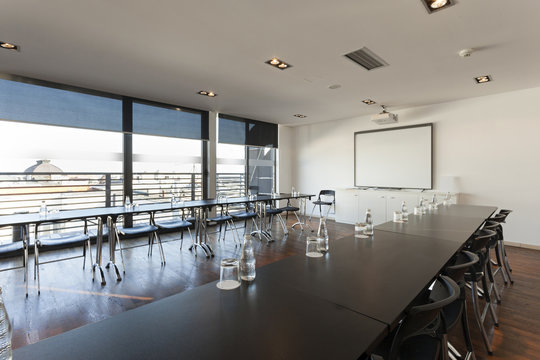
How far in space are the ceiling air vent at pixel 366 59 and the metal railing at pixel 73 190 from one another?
4.17 metres

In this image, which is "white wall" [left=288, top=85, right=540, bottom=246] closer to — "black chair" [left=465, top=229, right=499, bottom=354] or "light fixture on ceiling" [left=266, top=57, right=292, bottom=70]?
"light fixture on ceiling" [left=266, top=57, right=292, bottom=70]

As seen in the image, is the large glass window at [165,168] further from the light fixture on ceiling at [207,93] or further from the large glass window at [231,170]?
the light fixture on ceiling at [207,93]

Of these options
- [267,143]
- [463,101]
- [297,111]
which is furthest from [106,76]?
[463,101]

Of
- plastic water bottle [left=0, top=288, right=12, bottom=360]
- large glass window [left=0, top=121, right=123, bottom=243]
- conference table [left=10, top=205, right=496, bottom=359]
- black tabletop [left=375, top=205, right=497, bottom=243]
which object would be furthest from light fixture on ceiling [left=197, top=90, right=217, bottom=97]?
plastic water bottle [left=0, top=288, right=12, bottom=360]

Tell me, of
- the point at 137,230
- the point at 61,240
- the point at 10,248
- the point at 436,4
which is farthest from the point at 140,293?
the point at 436,4

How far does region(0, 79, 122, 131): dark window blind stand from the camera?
392 centimetres

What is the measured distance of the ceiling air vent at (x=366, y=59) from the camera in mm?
3232

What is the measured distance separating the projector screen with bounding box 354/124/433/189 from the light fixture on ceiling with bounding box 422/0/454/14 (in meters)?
3.84

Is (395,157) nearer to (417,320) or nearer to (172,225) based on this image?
(172,225)

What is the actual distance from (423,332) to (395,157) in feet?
18.7

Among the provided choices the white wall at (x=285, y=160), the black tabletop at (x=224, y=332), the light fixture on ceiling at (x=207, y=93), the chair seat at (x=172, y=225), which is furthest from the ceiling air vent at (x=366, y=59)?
the white wall at (x=285, y=160)

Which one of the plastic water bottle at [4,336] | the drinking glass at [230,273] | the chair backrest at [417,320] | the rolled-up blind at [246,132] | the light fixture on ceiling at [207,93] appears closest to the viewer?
the plastic water bottle at [4,336]

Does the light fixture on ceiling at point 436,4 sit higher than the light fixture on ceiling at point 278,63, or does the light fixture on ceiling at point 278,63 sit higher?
the light fixture on ceiling at point 278,63

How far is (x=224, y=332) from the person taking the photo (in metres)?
0.90
